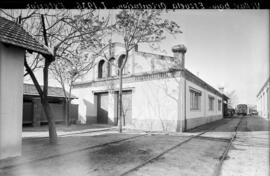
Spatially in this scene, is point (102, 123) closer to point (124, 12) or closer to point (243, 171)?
point (124, 12)

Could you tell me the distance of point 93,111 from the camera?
69.2 ft

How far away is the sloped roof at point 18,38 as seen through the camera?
21.2 feet

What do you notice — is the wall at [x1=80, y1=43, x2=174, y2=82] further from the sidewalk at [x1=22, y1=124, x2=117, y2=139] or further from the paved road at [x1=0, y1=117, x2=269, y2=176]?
the paved road at [x1=0, y1=117, x2=269, y2=176]

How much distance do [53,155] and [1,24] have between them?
4.67 m

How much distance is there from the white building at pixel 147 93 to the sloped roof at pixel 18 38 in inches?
373

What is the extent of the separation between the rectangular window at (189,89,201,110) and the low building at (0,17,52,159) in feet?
43.1

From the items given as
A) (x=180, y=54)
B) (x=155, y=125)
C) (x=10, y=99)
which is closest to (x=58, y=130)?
(x=155, y=125)

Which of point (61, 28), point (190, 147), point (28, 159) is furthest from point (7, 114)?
point (190, 147)

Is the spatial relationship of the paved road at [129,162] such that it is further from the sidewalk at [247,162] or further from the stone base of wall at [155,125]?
the stone base of wall at [155,125]

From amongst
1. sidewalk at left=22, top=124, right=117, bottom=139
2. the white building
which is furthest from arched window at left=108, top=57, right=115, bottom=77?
sidewalk at left=22, top=124, right=117, bottom=139

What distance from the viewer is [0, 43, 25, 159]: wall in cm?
645

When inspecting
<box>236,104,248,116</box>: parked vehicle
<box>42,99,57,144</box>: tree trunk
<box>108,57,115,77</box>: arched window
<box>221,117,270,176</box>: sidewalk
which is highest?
<box>108,57,115,77</box>: arched window

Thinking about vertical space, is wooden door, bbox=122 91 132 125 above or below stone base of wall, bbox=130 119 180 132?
above

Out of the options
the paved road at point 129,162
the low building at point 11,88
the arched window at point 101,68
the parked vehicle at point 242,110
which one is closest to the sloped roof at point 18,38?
the low building at point 11,88
